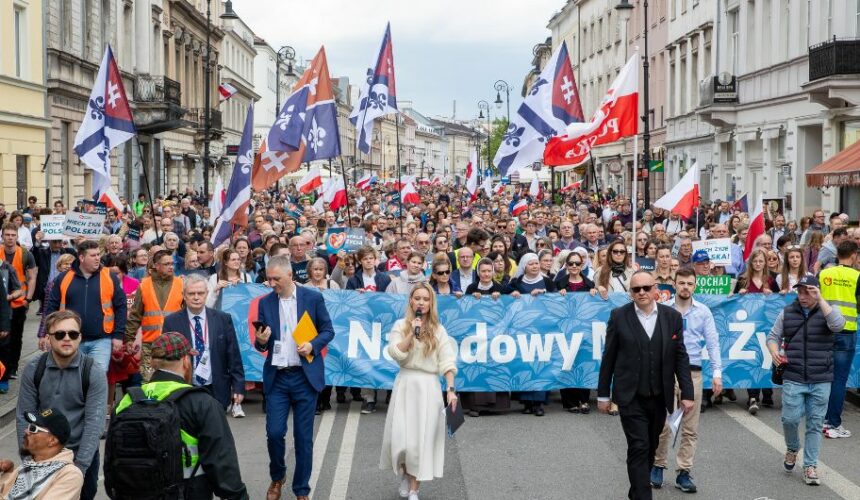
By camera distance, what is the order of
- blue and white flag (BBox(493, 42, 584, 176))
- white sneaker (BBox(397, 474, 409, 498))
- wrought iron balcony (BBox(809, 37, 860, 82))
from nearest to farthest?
white sneaker (BBox(397, 474, 409, 498)) → blue and white flag (BBox(493, 42, 584, 176)) → wrought iron balcony (BBox(809, 37, 860, 82))

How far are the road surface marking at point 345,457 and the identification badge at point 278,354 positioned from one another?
3.69ft

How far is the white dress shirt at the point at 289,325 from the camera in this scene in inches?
326

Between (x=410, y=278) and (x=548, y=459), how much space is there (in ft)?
11.7

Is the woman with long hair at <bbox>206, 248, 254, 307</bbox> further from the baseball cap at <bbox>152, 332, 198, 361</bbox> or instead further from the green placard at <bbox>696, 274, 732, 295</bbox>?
the baseball cap at <bbox>152, 332, 198, 361</bbox>

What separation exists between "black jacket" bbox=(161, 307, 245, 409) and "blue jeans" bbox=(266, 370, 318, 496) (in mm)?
271

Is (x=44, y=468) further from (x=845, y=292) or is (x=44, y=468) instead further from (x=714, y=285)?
(x=714, y=285)

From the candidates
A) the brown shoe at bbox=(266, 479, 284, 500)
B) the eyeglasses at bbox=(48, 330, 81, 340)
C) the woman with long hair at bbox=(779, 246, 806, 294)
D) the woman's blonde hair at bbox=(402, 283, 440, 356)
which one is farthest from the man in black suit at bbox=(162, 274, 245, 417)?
the woman with long hair at bbox=(779, 246, 806, 294)

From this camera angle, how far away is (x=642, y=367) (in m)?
8.02

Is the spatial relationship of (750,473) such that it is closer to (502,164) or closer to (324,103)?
(324,103)

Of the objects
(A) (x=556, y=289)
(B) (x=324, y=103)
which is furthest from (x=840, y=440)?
(B) (x=324, y=103)

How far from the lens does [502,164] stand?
2156 centimetres

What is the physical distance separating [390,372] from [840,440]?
440 centimetres

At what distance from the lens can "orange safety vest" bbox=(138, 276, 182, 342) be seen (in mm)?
10453

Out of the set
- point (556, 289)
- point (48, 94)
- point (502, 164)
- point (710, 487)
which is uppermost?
point (48, 94)
